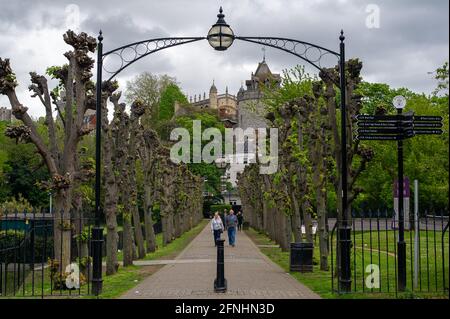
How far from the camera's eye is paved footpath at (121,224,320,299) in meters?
14.7

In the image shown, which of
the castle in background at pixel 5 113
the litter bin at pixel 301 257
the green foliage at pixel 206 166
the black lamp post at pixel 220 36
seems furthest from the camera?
the castle in background at pixel 5 113

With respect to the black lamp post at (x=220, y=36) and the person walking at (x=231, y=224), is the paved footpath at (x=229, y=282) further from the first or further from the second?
the person walking at (x=231, y=224)

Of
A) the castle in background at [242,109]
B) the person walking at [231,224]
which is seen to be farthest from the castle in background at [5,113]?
the person walking at [231,224]

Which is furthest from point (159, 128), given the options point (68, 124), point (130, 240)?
point (68, 124)

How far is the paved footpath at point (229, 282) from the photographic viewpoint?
14711 millimetres

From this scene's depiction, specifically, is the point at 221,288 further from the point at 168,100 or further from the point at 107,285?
the point at 168,100

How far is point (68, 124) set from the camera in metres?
17.1

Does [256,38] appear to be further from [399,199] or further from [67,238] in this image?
[67,238]

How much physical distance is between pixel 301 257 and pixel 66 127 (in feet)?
26.8

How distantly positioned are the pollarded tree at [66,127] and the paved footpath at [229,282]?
253 centimetres

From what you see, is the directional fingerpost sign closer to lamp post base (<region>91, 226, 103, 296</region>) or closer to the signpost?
the signpost
